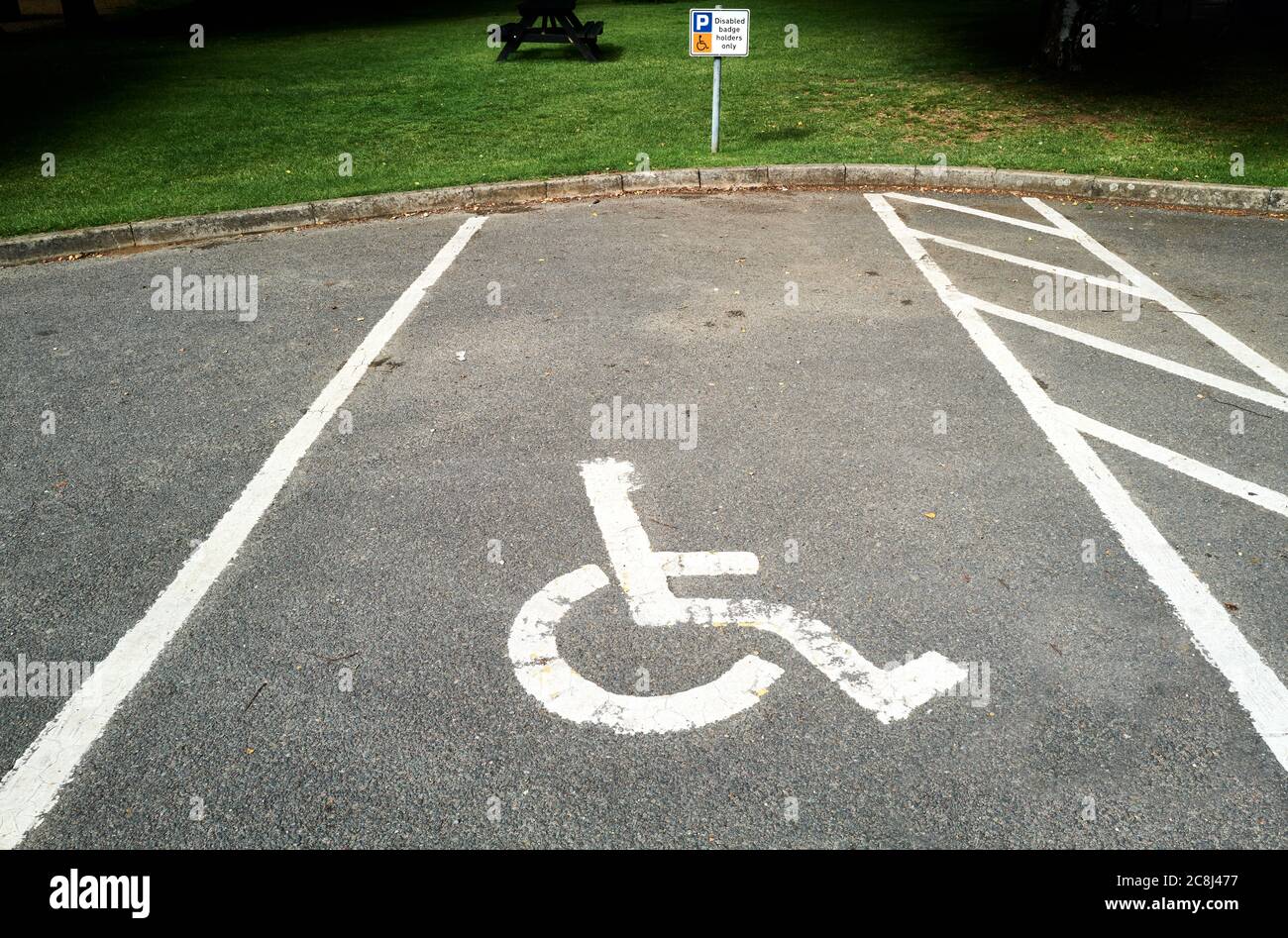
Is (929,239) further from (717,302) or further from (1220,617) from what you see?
(1220,617)

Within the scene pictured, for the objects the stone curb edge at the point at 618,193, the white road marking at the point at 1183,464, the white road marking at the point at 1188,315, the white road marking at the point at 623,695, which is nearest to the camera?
the white road marking at the point at 623,695

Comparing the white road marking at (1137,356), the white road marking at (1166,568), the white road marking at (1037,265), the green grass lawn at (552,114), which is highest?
the green grass lawn at (552,114)

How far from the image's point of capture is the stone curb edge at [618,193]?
8.08 meters

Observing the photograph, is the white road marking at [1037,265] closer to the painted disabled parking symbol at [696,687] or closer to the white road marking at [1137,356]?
the white road marking at [1137,356]

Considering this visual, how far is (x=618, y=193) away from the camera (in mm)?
9414

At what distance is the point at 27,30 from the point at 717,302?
2436cm

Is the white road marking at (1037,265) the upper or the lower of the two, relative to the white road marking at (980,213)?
lower

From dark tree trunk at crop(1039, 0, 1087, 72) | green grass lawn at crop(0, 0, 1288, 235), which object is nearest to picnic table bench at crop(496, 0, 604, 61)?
green grass lawn at crop(0, 0, 1288, 235)

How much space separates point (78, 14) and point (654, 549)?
2592 centimetres

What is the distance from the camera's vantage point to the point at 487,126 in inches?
468

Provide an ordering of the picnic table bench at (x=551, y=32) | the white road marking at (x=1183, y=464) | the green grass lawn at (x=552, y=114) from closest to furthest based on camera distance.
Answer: the white road marking at (x=1183, y=464) < the green grass lawn at (x=552, y=114) < the picnic table bench at (x=551, y=32)

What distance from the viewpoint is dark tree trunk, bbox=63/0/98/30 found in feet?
73.5

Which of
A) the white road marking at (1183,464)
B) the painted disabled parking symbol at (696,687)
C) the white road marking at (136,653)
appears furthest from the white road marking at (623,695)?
the white road marking at (1183,464)

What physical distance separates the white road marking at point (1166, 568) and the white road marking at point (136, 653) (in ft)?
12.4
